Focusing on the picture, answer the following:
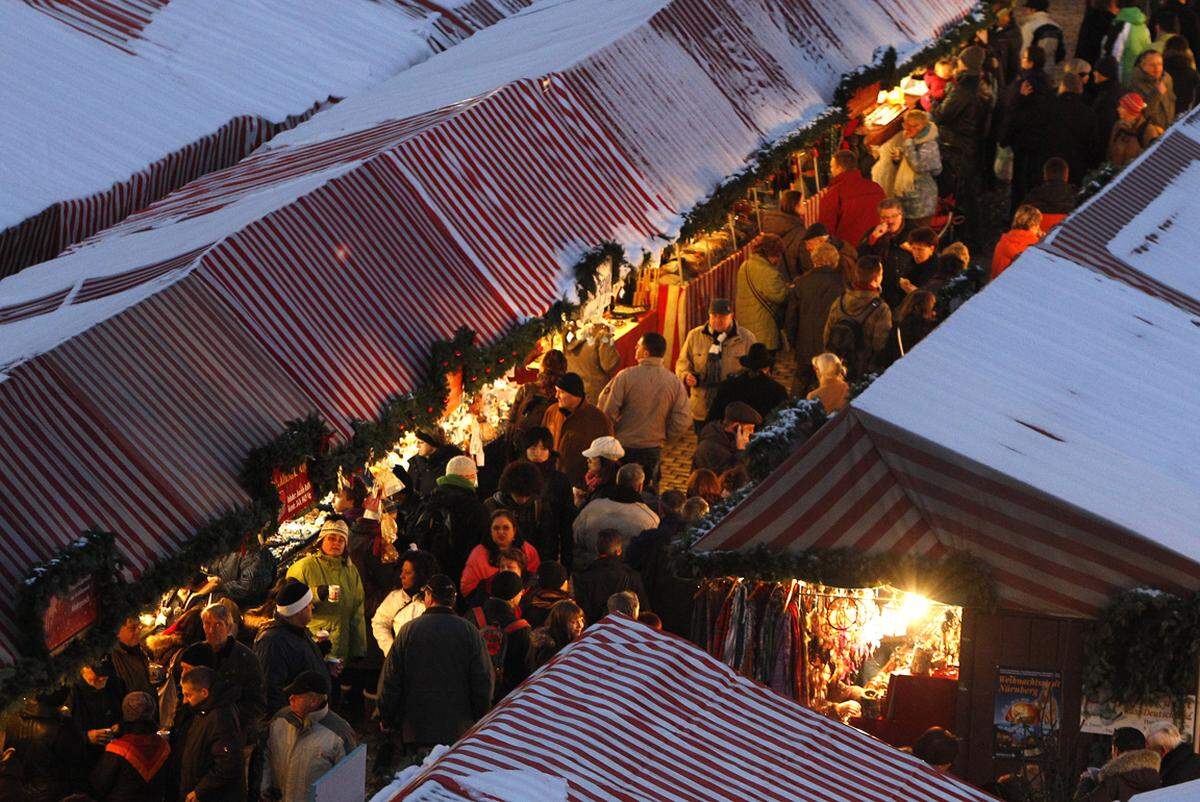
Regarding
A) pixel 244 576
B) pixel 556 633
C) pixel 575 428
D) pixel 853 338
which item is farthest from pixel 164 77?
pixel 556 633

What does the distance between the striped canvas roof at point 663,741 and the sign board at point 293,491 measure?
3.94 metres

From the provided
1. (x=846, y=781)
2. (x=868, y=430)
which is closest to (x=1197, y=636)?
(x=868, y=430)

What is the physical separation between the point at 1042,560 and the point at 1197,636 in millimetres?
803

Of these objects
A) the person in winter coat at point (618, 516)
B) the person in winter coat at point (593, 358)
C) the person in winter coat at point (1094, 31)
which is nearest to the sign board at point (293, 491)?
the person in winter coat at point (618, 516)

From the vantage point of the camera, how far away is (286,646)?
1168cm

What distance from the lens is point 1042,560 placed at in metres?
9.98

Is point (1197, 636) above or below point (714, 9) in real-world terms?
below

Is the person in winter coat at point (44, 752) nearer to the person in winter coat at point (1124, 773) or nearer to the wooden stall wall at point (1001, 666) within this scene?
the wooden stall wall at point (1001, 666)

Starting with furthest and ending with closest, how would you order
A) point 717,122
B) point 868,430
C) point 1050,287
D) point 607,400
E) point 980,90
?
point 980,90, point 717,122, point 607,400, point 1050,287, point 868,430

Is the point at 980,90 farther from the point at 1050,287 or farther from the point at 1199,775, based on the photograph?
the point at 1199,775

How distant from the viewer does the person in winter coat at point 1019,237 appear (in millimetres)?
16781

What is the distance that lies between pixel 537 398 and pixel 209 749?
18.1 ft

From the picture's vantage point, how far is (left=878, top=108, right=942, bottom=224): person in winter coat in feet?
62.8

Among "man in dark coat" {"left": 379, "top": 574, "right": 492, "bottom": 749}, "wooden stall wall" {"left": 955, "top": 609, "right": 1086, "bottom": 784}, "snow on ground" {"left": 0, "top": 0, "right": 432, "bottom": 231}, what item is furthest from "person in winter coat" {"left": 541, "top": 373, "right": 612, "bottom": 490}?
"wooden stall wall" {"left": 955, "top": 609, "right": 1086, "bottom": 784}
